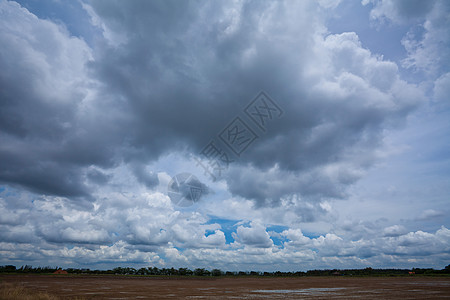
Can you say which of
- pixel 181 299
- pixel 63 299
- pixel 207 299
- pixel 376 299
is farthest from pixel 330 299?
pixel 63 299

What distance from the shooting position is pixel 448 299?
34.2 meters

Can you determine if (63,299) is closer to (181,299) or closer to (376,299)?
(181,299)

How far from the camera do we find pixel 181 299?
36.9m

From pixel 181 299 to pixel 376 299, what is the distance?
23981mm

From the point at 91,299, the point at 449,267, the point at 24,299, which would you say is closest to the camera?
the point at 24,299

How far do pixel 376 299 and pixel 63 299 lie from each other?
1487 inches

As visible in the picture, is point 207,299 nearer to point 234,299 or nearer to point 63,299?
point 234,299

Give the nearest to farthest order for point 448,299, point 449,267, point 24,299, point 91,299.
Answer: point 24,299 → point 448,299 → point 91,299 → point 449,267

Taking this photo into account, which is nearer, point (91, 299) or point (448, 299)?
point (448, 299)

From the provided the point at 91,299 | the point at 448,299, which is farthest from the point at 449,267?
the point at 91,299

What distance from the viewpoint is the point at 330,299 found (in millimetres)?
35906

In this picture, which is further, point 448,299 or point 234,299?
point 234,299

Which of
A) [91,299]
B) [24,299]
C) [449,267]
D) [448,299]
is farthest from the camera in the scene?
[449,267]

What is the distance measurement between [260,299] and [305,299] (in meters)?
5.61
